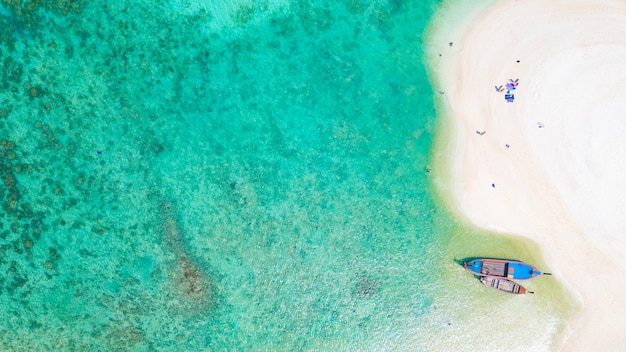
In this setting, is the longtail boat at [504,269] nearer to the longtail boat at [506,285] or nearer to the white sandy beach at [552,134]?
the longtail boat at [506,285]

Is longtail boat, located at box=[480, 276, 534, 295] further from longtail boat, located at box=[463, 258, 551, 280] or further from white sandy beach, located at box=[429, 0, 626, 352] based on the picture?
white sandy beach, located at box=[429, 0, 626, 352]

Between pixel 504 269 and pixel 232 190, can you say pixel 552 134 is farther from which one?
pixel 232 190

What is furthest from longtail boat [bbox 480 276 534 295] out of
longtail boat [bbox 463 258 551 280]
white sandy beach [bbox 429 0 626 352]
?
white sandy beach [bbox 429 0 626 352]

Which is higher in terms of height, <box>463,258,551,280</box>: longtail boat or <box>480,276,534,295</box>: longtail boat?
<box>463,258,551,280</box>: longtail boat

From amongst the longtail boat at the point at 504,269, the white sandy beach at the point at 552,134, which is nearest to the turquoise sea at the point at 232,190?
the longtail boat at the point at 504,269

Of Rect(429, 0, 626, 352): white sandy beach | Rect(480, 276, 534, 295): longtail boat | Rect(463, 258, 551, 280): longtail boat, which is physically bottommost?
Rect(480, 276, 534, 295): longtail boat
